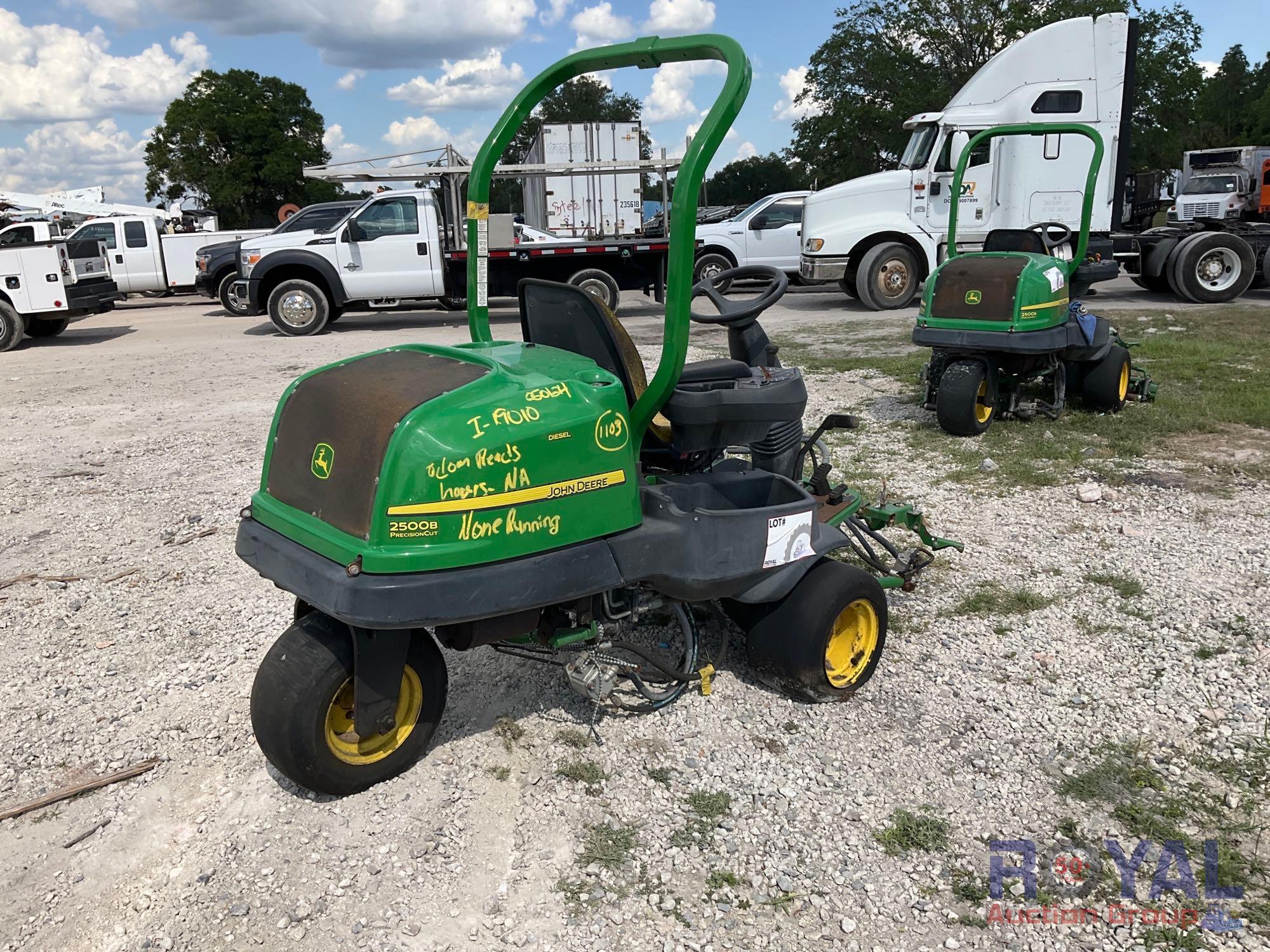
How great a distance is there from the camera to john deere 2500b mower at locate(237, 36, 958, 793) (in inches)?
102

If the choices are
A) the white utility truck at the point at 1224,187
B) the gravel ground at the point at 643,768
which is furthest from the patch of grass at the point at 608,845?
the white utility truck at the point at 1224,187

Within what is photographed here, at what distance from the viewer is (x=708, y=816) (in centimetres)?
287

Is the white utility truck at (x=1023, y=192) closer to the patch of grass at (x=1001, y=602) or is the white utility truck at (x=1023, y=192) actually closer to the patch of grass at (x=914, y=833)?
the patch of grass at (x=1001, y=602)

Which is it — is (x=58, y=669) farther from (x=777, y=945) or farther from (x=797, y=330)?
(x=797, y=330)

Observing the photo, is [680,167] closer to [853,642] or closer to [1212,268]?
[853,642]

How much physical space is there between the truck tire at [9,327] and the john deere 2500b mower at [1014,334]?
1266cm

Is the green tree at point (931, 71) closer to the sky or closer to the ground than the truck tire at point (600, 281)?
closer to the sky

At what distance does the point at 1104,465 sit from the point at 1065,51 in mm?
9558

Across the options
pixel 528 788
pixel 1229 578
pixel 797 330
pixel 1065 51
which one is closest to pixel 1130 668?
pixel 1229 578

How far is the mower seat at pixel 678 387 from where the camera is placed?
3.18 m

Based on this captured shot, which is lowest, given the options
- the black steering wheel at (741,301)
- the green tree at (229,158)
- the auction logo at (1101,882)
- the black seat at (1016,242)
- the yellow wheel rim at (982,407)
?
the auction logo at (1101,882)

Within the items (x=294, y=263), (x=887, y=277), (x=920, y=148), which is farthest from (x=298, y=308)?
(x=920, y=148)

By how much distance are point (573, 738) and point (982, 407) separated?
16.1 feet

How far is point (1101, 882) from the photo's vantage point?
256 cm
